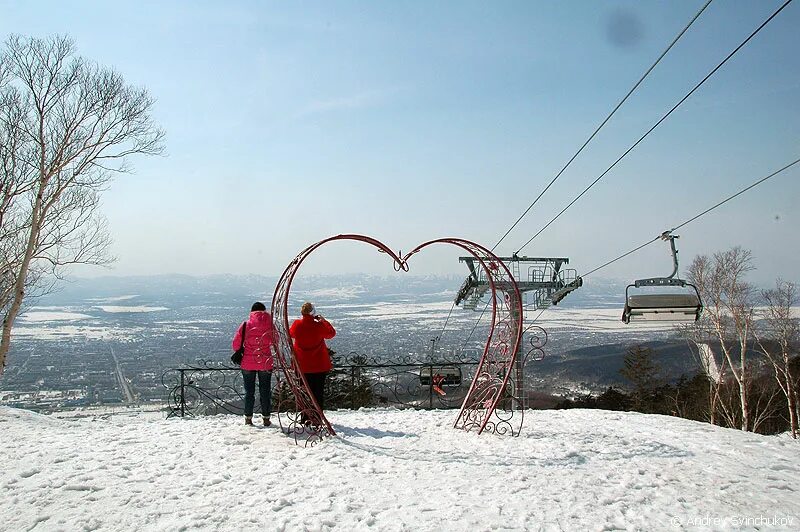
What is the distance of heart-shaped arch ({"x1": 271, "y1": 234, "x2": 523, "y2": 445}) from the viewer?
27.0 ft

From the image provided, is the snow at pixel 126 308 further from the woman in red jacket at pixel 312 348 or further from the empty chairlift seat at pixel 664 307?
the empty chairlift seat at pixel 664 307

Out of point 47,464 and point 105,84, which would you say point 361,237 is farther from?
point 105,84

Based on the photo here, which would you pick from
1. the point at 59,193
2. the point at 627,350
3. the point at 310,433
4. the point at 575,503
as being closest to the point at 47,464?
the point at 310,433

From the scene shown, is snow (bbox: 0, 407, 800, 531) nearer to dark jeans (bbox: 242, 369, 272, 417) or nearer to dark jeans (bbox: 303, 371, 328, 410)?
dark jeans (bbox: 242, 369, 272, 417)

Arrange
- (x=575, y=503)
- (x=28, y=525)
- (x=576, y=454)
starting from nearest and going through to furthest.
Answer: (x=28, y=525)
(x=575, y=503)
(x=576, y=454)

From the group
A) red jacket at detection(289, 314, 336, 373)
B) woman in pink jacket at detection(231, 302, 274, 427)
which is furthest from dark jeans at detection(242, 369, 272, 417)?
red jacket at detection(289, 314, 336, 373)

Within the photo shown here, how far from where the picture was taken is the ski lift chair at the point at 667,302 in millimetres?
8953

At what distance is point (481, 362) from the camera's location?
9.25 metres

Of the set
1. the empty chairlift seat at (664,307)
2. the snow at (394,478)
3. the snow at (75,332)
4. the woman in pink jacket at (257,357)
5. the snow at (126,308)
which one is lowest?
the snow at (75,332)

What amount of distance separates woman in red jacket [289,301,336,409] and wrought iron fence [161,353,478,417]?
0.79 meters

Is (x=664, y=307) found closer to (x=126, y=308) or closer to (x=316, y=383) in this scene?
(x=316, y=383)

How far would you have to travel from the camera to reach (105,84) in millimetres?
12633

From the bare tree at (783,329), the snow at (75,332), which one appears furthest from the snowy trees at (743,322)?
the snow at (75,332)

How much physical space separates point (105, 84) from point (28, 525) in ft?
34.2
